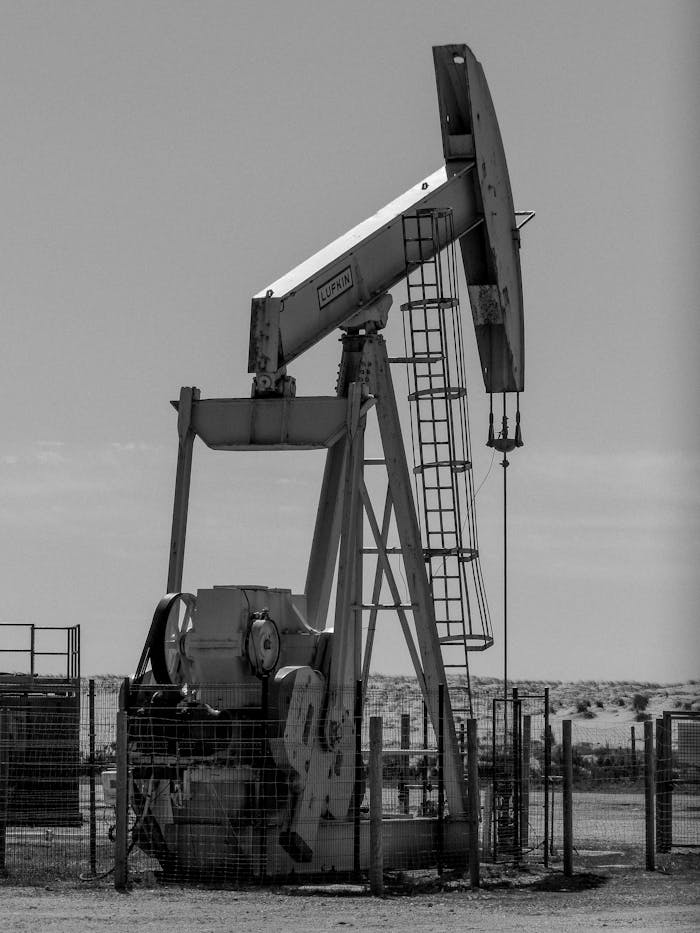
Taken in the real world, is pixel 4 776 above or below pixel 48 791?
above

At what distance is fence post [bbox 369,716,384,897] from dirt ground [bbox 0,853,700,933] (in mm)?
158

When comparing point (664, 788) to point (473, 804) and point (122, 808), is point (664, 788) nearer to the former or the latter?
point (473, 804)

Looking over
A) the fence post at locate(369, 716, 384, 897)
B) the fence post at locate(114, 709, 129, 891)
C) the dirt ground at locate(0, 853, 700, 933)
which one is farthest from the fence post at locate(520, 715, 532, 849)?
the fence post at locate(114, 709, 129, 891)

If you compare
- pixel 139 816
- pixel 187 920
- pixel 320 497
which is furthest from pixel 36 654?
pixel 187 920

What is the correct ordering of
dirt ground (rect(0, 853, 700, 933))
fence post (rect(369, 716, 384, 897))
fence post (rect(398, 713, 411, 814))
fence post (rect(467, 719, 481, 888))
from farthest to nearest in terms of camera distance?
fence post (rect(398, 713, 411, 814)) < fence post (rect(467, 719, 481, 888)) < fence post (rect(369, 716, 384, 897)) < dirt ground (rect(0, 853, 700, 933))

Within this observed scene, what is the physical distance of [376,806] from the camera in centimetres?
1320

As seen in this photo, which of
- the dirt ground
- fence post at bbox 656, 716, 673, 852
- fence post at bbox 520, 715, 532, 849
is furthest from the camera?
fence post at bbox 656, 716, 673, 852

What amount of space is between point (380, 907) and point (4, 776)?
4.04m

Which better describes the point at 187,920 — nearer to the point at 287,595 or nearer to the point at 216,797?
the point at 216,797

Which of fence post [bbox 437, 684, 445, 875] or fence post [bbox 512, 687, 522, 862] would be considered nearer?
fence post [bbox 437, 684, 445, 875]

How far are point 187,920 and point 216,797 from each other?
8.40ft

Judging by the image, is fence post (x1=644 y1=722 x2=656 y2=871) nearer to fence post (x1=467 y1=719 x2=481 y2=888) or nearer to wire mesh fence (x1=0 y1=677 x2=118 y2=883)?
fence post (x1=467 y1=719 x2=481 y2=888)

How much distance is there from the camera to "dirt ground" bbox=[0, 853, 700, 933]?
11531mm

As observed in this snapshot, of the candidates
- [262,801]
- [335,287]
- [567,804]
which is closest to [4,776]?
[262,801]
